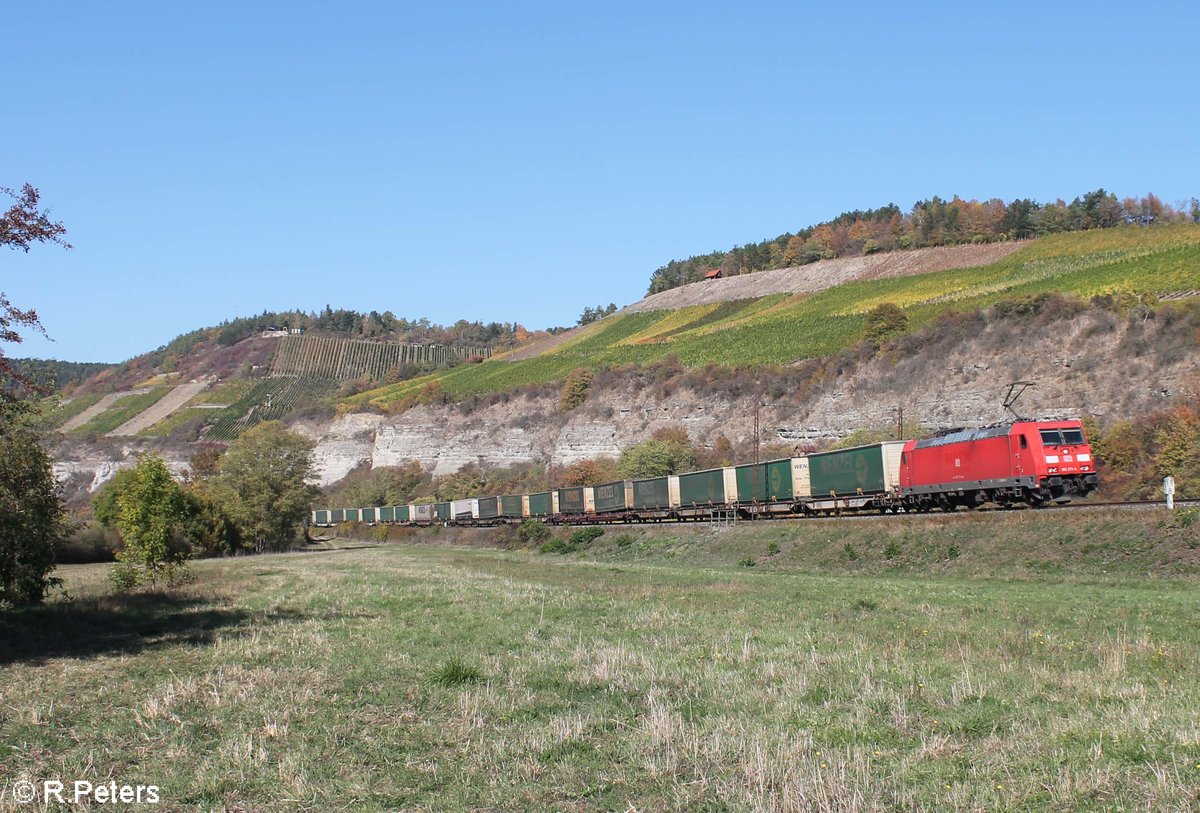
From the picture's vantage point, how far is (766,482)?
50438 millimetres

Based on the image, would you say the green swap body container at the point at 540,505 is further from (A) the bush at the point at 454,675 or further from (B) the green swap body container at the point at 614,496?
(A) the bush at the point at 454,675

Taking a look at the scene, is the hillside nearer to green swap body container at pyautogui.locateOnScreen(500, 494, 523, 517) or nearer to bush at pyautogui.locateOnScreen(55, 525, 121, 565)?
green swap body container at pyautogui.locateOnScreen(500, 494, 523, 517)

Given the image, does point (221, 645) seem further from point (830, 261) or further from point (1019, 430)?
point (830, 261)

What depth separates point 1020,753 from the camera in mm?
8773

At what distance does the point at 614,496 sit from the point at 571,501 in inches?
240

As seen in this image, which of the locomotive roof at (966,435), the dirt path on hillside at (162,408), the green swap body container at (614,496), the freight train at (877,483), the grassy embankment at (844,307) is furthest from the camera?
the dirt path on hillside at (162,408)

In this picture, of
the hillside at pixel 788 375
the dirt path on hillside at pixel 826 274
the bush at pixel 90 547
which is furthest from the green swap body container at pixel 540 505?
the dirt path on hillside at pixel 826 274

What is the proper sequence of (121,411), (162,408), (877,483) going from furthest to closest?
(121,411) → (162,408) → (877,483)

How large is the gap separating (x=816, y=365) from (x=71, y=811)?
8510 centimetres

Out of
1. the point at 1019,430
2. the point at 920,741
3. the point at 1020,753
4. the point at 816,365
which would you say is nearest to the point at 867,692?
the point at 920,741

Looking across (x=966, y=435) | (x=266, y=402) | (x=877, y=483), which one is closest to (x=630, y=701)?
(x=966, y=435)

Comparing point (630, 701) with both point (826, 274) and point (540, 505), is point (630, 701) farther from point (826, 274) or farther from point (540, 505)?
point (826, 274)

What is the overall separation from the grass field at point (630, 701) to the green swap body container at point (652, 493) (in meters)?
35.1

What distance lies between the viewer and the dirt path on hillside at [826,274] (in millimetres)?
117938
